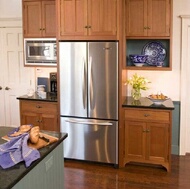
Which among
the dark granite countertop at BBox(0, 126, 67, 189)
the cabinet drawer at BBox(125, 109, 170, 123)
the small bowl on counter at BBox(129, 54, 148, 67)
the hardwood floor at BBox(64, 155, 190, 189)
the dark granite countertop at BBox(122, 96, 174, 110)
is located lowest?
the hardwood floor at BBox(64, 155, 190, 189)

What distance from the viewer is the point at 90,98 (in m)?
4.14

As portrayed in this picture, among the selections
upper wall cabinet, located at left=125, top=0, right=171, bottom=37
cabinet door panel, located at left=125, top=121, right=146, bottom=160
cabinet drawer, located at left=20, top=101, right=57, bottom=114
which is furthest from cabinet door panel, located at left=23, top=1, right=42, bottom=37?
cabinet door panel, located at left=125, top=121, right=146, bottom=160

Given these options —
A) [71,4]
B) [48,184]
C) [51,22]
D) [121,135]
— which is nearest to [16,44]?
[51,22]

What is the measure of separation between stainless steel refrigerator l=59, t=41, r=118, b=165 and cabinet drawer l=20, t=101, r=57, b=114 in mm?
192

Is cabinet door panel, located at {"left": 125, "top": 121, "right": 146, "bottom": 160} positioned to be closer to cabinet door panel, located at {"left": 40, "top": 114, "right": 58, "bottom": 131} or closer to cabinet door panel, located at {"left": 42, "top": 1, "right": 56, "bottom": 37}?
cabinet door panel, located at {"left": 40, "top": 114, "right": 58, "bottom": 131}

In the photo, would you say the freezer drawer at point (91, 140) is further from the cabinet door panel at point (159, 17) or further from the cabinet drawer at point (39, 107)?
Answer: the cabinet door panel at point (159, 17)

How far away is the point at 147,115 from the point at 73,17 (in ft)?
5.66

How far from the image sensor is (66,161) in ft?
14.6

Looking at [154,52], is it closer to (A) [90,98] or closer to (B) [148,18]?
(B) [148,18]

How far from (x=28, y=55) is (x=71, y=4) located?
45.2 inches

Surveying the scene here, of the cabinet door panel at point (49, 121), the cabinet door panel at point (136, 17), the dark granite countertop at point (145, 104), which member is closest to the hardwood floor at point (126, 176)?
the cabinet door panel at point (49, 121)

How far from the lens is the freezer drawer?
414cm

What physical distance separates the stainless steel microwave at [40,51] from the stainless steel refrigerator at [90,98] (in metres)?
0.33

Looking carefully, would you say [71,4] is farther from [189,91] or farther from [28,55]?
[189,91]
